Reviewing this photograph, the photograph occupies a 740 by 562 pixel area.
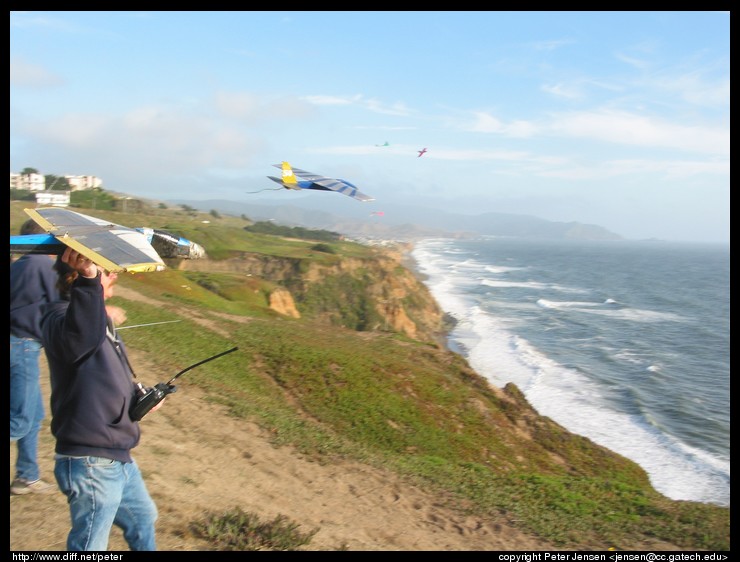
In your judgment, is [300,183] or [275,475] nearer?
[300,183]

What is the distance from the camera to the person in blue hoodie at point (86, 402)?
3814 millimetres

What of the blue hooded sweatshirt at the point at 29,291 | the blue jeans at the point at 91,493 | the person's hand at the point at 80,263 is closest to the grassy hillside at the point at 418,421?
the blue hooded sweatshirt at the point at 29,291

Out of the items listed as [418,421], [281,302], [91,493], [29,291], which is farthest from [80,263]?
[281,302]

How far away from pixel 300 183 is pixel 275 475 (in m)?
4.30

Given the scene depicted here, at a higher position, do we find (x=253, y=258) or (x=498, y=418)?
(x=253, y=258)

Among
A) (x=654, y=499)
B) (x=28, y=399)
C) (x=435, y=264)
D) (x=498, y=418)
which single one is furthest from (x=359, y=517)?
(x=435, y=264)

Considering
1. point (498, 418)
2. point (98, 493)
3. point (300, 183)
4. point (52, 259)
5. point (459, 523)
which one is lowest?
point (498, 418)

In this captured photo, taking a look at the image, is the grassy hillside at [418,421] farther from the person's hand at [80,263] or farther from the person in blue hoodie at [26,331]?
the person's hand at [80,263]

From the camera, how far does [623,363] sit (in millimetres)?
35812

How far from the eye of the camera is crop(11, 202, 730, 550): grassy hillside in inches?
344

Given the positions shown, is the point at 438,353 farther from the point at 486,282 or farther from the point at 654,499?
the point at 486,282

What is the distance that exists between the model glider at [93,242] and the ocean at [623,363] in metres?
18.0

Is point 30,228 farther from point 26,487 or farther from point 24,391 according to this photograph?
point 26,487

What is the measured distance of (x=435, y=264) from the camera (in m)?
107
